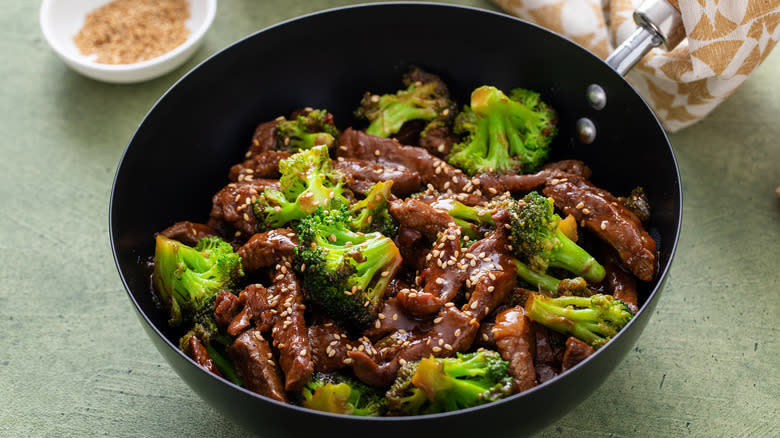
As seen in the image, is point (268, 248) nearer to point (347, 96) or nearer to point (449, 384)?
point (449, 384)

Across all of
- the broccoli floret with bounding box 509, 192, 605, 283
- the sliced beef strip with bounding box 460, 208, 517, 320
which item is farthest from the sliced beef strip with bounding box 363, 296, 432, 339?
the broccoli floret with bounding box 509, 192, 605, 283

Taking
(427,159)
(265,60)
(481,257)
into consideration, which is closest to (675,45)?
(427,159)

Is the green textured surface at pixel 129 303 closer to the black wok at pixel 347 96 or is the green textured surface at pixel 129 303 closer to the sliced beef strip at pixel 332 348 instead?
the black wok at pixel 347 96

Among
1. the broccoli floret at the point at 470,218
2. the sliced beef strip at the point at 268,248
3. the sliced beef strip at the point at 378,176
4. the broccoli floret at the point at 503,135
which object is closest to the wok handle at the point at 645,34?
the broccoli floret at the point at 503,135

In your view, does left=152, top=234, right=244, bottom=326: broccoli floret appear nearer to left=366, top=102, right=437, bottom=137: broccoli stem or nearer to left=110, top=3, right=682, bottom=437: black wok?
left=110, top=3, right=682, bottom=437: black wok

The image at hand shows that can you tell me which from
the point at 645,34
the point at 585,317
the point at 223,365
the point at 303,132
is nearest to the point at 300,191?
the point at 303,132

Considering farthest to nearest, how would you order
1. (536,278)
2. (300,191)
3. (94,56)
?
(94,56) < (300,191) < (536,278)

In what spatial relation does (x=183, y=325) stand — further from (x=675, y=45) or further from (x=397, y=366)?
(x=675, y=45)
